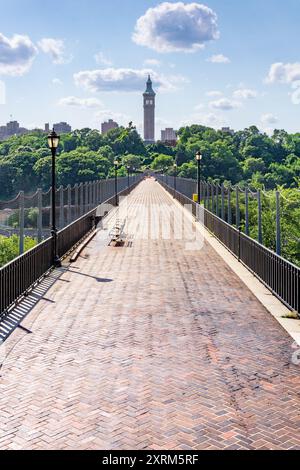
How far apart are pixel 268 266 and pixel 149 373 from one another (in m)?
6.53

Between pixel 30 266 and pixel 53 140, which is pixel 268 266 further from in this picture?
pixel 53 140

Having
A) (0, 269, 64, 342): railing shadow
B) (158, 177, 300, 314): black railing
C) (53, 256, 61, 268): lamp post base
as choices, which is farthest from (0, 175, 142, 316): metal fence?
(158, 177, 300, 314): black railing

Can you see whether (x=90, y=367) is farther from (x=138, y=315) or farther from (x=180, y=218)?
(x=180, y=218)

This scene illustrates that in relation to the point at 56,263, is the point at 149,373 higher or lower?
lower

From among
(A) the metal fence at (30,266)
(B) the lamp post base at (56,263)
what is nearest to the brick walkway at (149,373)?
(A) the metal fence at (30,266)

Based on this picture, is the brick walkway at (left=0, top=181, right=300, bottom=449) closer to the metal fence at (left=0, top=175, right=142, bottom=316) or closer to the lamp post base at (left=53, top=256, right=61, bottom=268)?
the metal fence at (left=0, top=175, right=142, bottom=316)

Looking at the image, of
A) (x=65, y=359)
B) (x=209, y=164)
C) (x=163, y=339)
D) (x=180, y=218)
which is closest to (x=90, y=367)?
(x=65, y=359)

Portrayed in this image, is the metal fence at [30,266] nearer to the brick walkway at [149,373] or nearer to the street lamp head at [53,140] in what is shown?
the brick walkway at [149,373]

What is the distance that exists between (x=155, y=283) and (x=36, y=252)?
121 inches

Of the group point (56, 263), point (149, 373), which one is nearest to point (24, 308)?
point (149, 373)

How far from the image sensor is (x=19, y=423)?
662 cm

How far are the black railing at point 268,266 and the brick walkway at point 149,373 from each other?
0.66 m

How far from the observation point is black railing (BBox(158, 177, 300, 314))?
11727 millimetres

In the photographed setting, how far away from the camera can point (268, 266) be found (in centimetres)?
1405
